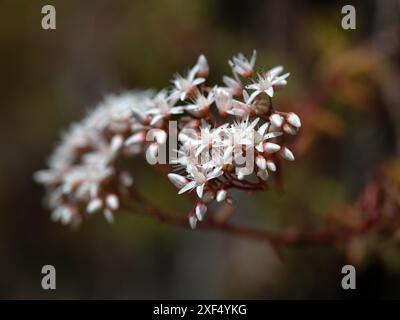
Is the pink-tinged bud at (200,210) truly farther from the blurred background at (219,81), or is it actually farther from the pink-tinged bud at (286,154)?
the blurred background at (219,81)

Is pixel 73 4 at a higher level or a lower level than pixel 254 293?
higher

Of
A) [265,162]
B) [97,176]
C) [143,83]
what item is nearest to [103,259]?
[143,83]

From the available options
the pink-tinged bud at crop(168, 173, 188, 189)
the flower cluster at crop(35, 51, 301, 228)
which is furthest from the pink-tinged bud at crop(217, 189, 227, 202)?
the pink-tinged bud at crop(168, 173, 188, 189)

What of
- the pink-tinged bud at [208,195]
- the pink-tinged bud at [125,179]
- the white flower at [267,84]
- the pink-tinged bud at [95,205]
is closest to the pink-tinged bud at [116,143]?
the pink-tinged bud at [125,179]

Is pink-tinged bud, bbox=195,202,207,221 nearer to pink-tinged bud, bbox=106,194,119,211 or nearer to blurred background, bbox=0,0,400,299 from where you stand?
pink-tinged bud, bbox=106,194,119,211
